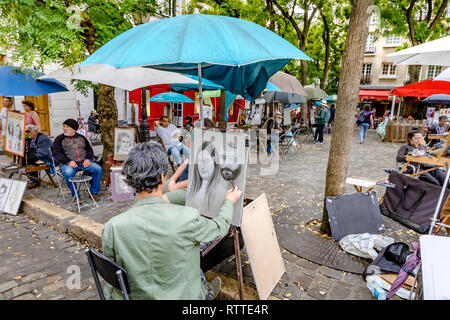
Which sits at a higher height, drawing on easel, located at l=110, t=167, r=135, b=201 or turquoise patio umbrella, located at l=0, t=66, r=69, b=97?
turquoise patio umbrella, located at l=0, t=66, r=69, b=97

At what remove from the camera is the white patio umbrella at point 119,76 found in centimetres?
427

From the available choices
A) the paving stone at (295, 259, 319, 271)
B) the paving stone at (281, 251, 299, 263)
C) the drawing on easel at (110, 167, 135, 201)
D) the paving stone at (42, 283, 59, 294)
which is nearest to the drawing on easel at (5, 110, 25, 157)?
the drawing on easel at (110, 167, 135, 201)

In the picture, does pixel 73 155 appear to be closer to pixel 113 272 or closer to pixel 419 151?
pixel 113 272

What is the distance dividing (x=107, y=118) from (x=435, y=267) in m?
5.95

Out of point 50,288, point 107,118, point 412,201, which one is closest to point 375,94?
point 412,201

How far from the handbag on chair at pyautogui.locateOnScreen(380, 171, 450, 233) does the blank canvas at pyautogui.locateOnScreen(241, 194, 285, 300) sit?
98.1 inches

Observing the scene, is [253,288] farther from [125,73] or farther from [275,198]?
[125,73]

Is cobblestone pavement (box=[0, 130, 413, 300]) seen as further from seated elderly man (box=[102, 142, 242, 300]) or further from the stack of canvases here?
the stack of canvases

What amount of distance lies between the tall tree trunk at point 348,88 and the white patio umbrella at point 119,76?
8.76ft

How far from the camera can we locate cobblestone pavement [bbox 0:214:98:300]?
9.67ft

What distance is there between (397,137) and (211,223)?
1564cm

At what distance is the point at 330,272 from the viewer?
3.17 metres
